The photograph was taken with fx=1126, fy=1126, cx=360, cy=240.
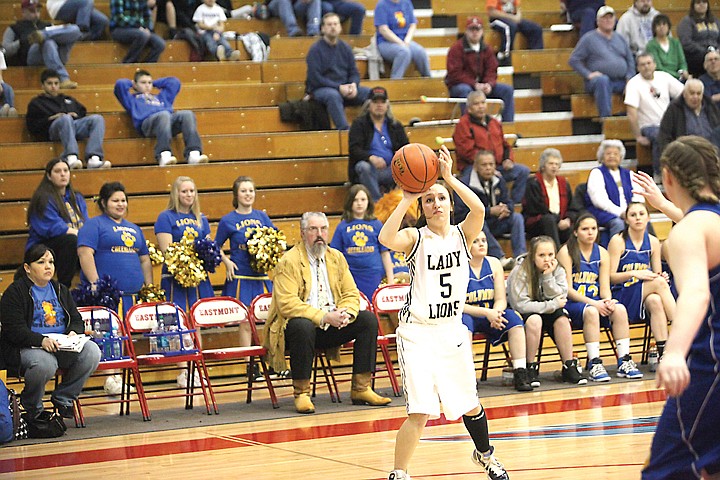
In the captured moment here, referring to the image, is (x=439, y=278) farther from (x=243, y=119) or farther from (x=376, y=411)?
(x=243, y=119)

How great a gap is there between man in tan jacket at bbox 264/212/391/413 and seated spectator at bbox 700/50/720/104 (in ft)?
20.0

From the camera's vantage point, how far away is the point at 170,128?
10859 millimetres

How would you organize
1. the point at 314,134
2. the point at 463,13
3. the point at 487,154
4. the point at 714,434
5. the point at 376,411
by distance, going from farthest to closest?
the point at 463,13, the point at 314,134, the point at 487,154, the point at 376,411, the point at 714,434

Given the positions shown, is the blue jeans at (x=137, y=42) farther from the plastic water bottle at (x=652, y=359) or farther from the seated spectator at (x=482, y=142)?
the plastic water bottle at (x=652, y=359)

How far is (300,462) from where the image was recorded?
595cm

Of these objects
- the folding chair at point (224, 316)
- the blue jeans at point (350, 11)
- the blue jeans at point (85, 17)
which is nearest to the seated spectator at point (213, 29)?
the blue jeans at point (85, 17)

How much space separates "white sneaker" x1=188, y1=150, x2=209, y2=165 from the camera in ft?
35.6

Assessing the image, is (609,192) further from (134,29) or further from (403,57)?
(134,29)

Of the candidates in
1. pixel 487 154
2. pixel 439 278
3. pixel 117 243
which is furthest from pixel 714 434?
pixel 487 154

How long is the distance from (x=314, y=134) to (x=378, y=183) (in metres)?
1.37

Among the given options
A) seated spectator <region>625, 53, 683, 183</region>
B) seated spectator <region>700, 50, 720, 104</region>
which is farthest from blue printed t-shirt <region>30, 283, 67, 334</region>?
seated spectator <region>700, 50, 720, 104</region>

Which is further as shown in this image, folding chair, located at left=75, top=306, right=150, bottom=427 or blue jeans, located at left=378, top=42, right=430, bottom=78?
blue jeans, located at left=378, top=42, right=430, bottom=78

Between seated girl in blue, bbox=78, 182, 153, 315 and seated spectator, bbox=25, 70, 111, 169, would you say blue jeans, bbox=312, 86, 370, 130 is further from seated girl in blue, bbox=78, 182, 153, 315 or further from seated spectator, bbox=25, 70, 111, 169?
seated girl in blue, bbox=78, 182, 153, 315

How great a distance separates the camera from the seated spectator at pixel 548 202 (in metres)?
10.5
